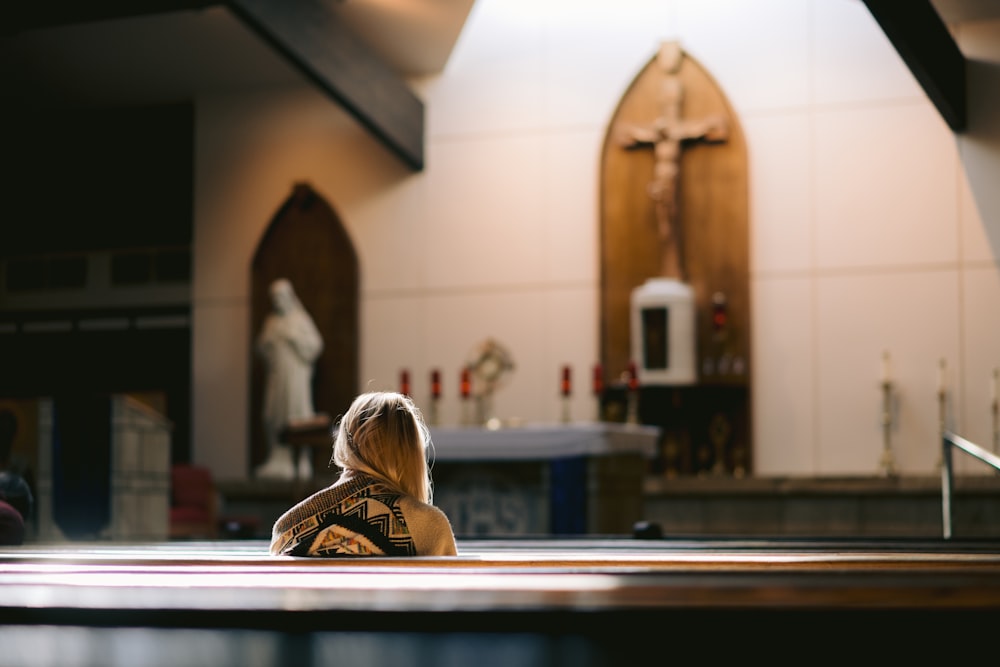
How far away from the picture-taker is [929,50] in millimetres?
7805

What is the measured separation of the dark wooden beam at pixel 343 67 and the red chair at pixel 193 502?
9.08 feet

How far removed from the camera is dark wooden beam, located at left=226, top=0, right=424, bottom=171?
7.90 meters

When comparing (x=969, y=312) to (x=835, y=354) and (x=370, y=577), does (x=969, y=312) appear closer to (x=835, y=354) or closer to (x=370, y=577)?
(x=835, y=354)

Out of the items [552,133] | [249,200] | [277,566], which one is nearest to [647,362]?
[552,133]

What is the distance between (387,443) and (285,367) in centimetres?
719

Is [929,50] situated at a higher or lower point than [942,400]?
higher

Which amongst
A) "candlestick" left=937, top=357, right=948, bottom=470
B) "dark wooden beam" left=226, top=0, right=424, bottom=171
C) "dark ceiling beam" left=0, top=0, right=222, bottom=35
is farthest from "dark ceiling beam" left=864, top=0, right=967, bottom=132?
"dark ceiling beam" left=0, top=0, right=222, bottom=35

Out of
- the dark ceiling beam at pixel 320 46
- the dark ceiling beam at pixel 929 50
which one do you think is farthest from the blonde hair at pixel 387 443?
the dark ceiling beam at pixel 320 46

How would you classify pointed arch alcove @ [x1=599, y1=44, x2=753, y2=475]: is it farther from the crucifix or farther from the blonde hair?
the blonde hair

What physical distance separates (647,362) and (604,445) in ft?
7.59

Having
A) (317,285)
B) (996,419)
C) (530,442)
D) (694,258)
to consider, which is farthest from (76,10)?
(996,419)

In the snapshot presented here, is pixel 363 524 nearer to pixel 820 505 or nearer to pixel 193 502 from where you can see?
pixel 820 505

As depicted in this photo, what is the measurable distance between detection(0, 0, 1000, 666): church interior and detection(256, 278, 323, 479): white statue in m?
0.11

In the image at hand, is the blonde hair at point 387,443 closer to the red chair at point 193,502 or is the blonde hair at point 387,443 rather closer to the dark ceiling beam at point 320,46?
the dark ceiling beam at point 320,46
